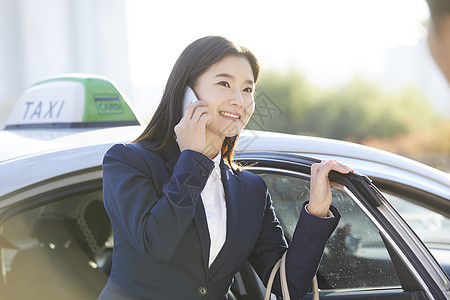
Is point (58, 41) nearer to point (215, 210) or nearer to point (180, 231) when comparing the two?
point (215, 210)

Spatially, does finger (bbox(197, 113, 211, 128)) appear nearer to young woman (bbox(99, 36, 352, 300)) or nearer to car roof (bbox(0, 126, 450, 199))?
young woman (bbox(99, 36, 352, 300))

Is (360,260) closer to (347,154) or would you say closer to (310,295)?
(310,295)

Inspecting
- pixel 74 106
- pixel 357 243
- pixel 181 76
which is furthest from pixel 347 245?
pixel 74 106

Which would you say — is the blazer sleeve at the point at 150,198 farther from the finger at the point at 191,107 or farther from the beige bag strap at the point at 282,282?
the beige bag strap at the point at 282,282

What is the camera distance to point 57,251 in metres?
3.07

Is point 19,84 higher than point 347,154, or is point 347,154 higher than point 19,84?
point 347,154

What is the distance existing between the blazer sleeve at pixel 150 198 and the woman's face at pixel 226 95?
0.55 ft

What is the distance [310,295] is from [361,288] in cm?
18

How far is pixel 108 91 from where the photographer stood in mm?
2857

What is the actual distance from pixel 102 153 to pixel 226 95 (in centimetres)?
60

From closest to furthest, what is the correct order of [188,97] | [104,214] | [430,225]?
1. [188,97]
2. [430,225]
3. [104,214]

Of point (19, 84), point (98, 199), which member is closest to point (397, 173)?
point (98, 199)

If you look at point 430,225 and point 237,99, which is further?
point 430,225

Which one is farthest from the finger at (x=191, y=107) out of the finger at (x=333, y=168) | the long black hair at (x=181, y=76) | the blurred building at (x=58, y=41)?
the blurred building at (x=58, y=41)
